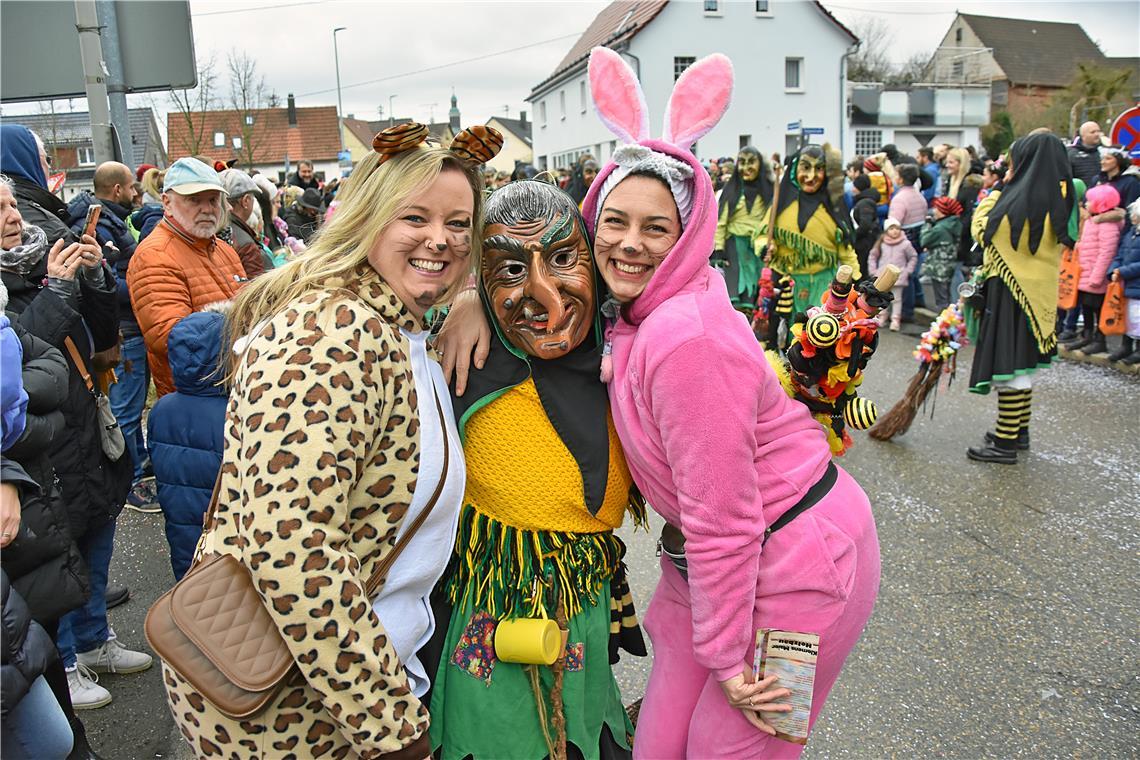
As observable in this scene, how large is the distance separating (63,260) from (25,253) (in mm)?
318

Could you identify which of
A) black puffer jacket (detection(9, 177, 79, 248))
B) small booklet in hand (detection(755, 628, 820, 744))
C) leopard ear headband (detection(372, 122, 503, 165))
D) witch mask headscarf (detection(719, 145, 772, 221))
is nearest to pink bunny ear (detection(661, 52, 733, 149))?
leopard ear headband (detection(372, 122, 503, 165))

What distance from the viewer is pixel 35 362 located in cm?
244

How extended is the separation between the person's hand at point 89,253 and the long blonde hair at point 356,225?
1947 mm

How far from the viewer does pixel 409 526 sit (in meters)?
1.56

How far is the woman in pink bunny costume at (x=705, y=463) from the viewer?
5.35 ft

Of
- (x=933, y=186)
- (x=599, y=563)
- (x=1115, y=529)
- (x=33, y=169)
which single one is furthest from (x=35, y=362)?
(x=933, y=186)

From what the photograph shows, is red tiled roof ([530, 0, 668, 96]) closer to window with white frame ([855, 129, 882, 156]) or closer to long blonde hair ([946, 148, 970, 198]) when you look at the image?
window with white frame ([855, 129, 882, 156])

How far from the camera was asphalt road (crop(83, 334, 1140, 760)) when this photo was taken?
2.83 metres

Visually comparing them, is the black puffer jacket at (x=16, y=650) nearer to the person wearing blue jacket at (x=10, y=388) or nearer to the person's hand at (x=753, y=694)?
the person wearing blue jacket at (x=10, y=388)

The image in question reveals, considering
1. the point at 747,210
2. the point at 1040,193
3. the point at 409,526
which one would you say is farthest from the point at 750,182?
the point at 409,526

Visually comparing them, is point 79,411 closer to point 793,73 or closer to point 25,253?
point 25,253

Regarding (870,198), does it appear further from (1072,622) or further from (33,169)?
(33,169)

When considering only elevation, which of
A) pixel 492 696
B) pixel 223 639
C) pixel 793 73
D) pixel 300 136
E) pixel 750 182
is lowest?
pixel 492 696

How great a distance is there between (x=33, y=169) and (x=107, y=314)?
0.74 meters
